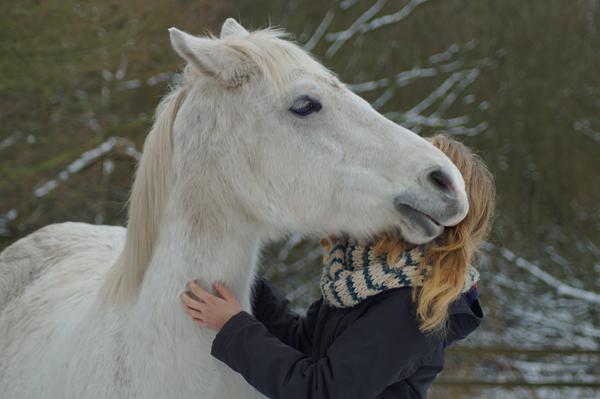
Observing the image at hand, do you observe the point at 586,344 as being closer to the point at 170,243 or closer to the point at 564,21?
the point at 564,21

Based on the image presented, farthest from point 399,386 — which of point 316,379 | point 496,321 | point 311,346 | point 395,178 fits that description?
point 496,321

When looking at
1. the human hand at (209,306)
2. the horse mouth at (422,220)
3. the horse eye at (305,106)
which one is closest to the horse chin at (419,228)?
Answer: the horse mouth at (422,220)

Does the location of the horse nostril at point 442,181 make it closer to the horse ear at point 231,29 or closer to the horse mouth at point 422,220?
the horse mouth at point 422,220

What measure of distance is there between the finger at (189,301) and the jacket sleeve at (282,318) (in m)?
0.49

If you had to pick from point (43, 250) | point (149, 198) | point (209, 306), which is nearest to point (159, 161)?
point (149, 198)

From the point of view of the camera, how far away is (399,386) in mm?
1839

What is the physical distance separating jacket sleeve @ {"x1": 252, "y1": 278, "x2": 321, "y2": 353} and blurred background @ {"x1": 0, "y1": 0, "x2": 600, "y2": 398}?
3386 mm

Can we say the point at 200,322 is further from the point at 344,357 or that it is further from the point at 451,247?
the point at 451,247

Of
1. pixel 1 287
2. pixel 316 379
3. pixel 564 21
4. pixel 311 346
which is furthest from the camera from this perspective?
pixel 564 21

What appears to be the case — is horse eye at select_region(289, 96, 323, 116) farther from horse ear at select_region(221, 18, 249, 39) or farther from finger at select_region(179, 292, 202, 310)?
finger at select_region(179, 292, 202, 310)

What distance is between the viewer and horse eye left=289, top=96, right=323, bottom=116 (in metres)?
1.80

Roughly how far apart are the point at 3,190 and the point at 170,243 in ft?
12.3

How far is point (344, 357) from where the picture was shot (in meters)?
1.69

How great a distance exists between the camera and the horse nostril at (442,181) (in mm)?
1647
